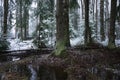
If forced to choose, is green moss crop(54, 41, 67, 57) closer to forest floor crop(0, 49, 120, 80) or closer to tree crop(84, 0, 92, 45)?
forest floor crop(0, 49, 120, 80)

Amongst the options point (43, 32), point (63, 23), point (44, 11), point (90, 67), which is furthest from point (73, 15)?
point (90, 67)

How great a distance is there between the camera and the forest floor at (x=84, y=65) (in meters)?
8.78

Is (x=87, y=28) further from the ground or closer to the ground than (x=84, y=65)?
further from the ground

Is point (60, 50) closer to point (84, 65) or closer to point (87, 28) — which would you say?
point (84, 65)

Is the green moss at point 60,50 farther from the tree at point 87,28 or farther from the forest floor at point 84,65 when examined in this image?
the tree at point 87,28

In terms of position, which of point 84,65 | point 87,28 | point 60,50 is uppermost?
point 87,28

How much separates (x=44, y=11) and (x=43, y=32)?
3.78 m

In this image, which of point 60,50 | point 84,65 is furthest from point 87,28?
point 84,65

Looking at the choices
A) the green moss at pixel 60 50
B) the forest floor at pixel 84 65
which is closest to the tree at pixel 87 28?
the forest floor at pixel 84 65

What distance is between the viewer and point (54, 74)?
355 inches

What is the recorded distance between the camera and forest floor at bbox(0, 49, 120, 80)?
28.8 feet

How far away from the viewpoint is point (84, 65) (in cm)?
1086

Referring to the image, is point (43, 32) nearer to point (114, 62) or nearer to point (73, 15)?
point (114, 62)

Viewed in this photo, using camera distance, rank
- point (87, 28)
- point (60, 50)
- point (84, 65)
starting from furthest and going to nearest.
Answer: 1. point (87, 28)
2. point (60, 50)
3. point (84, 65)
